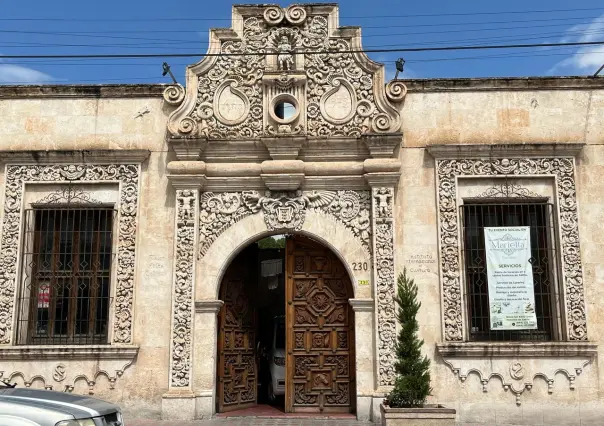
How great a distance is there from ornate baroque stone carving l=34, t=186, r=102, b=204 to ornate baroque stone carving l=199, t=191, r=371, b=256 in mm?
2059

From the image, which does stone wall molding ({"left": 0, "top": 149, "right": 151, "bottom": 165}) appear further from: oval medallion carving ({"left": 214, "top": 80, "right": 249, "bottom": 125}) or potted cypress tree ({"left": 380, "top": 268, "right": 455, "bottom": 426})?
potted cypress tree ({"left": 380, "top": 268, "right": 455, "bottom": 426})

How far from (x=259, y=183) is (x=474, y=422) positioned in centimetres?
548

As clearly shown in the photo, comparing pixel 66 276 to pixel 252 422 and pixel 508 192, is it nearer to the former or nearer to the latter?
pixel 252 422

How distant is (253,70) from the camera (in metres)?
11.8

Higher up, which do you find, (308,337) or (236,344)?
(308,337)

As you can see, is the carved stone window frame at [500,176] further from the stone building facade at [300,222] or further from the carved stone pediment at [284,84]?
the carved stone pediment at [284,84]

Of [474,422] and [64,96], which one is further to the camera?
[64,96]

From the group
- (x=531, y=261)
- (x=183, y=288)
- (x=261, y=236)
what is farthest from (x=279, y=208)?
(x=531, y=261)

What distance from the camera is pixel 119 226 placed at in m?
11.4

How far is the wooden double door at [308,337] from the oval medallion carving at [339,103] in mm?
2306

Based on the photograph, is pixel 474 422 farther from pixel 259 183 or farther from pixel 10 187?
pixel 10 187

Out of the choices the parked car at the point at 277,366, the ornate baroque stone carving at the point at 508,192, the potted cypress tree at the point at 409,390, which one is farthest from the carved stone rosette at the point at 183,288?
the ornate baroque stone carving at the point at 508,192

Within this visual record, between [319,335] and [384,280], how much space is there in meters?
1.56

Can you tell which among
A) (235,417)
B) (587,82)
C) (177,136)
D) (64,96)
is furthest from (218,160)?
(587,82)
